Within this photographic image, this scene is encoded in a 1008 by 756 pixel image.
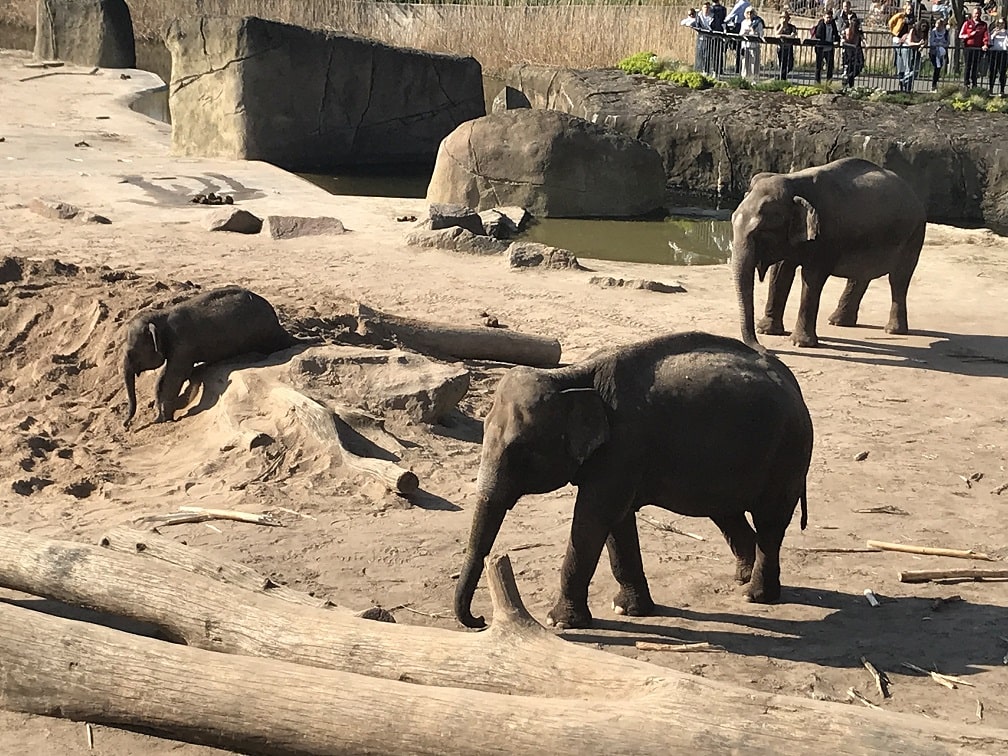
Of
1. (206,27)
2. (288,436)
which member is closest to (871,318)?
(288,436)

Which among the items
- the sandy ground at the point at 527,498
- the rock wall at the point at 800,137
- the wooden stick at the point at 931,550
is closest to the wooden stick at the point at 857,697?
the sandy ground at the point at 527,498

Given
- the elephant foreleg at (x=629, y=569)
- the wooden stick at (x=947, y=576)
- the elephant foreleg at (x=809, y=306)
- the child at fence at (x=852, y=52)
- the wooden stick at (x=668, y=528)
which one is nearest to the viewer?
the elephant foreleg at (x=629, y=569)

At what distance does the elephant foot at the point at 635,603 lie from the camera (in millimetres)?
6383

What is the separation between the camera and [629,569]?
6.35 meters

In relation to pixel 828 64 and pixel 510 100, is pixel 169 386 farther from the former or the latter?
pixel 828 64

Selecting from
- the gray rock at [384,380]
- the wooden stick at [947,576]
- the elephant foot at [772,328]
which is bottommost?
the elephant foot at [772,328]

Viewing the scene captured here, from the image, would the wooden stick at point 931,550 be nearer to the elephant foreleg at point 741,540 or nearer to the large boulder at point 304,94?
the elephant foreleg at point 741,540

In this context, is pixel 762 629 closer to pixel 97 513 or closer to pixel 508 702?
pixel 508 702

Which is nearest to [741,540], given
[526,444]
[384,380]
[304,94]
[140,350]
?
[526,444]

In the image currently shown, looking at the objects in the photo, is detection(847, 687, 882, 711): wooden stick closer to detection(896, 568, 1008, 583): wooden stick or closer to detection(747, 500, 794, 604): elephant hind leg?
detection(747, 500, 794, 604): elephant hind leg

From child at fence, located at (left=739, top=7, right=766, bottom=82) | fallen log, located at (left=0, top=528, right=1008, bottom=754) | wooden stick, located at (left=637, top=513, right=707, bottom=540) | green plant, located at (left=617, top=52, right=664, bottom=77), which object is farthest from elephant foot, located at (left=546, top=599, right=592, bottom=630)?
child at fence, located at (left=739, top=7, right=766, bottom=82)

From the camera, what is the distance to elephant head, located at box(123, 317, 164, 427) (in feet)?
30.3

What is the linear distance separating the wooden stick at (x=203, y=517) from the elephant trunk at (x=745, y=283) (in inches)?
202

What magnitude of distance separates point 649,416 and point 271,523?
2.48 meters
